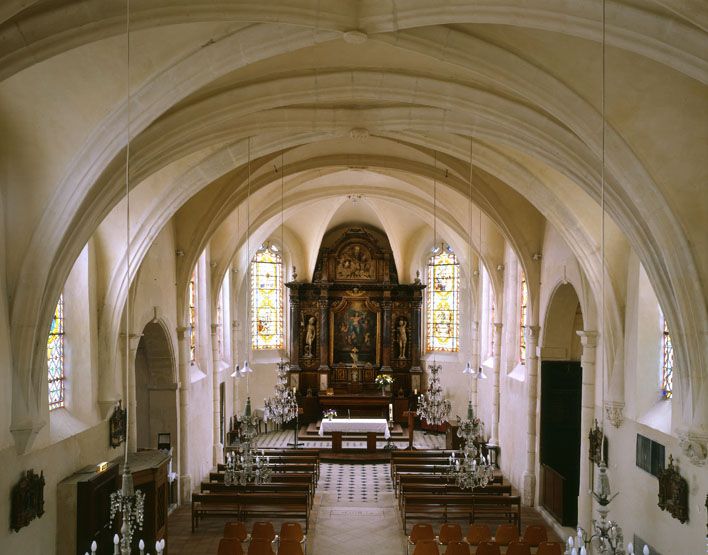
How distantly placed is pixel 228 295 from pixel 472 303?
30.4 ft

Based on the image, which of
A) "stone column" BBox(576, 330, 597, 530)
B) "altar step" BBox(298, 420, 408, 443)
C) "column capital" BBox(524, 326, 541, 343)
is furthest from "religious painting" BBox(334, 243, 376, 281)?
"stone column" BBox(576, 330, 597, 530)

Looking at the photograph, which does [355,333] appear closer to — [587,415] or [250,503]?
[250,503]

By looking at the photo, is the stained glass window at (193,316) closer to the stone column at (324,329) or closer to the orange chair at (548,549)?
the stone column at (324,329)

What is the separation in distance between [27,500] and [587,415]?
1126cm

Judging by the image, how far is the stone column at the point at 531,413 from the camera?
1984 cm

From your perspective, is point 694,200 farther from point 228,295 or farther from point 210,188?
point 228,295

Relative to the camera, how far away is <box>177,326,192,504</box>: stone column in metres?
20.0

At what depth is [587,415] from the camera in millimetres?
16391

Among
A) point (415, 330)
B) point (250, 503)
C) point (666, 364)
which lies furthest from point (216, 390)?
point (666, 364)

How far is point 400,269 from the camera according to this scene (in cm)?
3116

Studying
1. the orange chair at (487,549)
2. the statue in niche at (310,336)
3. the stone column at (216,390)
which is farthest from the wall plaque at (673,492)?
the statue in niche at (310,336)

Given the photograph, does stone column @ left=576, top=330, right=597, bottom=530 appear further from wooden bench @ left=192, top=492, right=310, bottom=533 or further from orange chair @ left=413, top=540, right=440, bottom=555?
wooden bench @ left=192, top=492, right=310, bottom=533

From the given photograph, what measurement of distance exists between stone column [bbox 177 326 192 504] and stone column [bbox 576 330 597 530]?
33.6 feet

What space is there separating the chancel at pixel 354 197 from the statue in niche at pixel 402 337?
4.38 m
